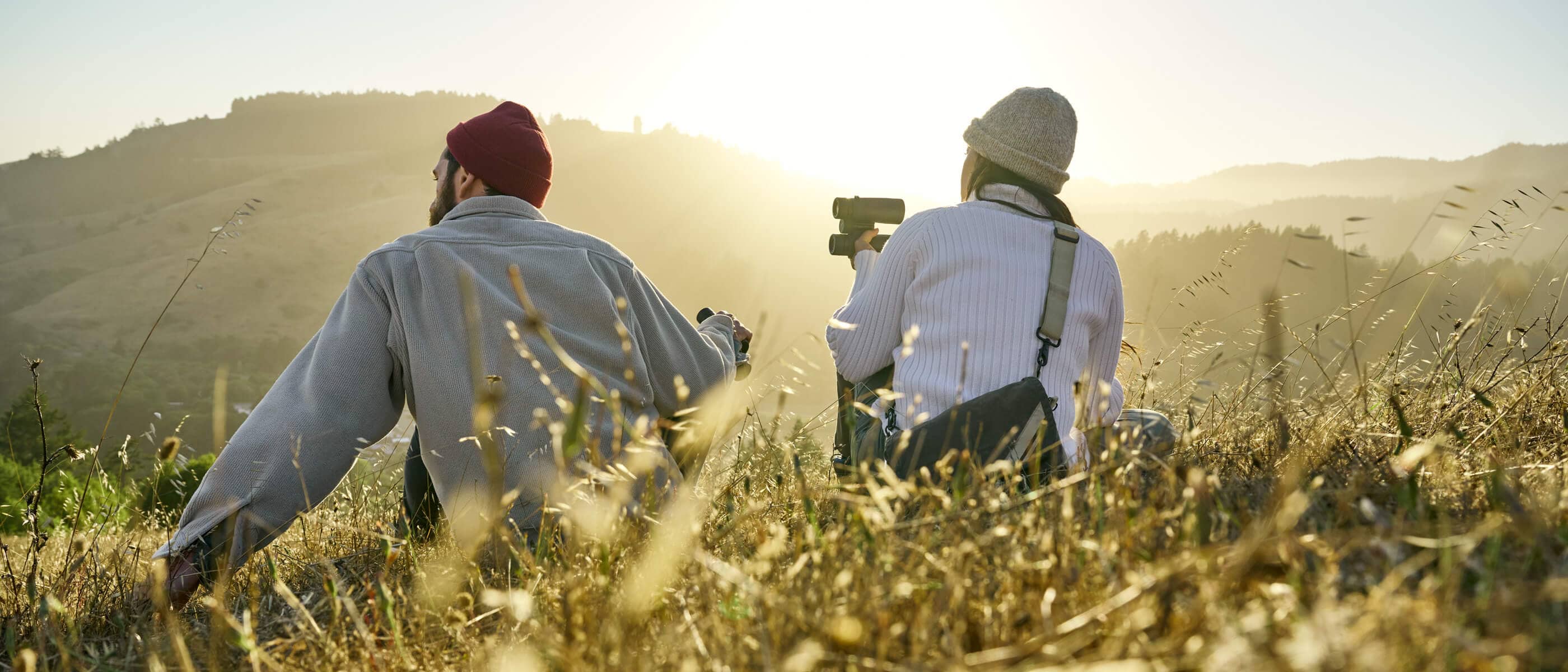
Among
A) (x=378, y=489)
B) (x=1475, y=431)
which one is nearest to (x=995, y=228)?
(x=1475, y=431)

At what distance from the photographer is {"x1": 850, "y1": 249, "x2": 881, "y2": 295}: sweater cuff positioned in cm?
301

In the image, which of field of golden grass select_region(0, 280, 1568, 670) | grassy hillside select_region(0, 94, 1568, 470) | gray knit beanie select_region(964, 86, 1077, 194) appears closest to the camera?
field of golden grass select_region(0, 280, 1568, 670)

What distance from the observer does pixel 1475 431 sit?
235 cm

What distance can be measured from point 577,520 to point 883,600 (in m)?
0.78

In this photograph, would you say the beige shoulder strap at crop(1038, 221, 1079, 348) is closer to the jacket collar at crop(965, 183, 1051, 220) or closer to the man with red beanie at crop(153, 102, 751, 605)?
the jacket collar at crop(965, 183, 1051, 220)

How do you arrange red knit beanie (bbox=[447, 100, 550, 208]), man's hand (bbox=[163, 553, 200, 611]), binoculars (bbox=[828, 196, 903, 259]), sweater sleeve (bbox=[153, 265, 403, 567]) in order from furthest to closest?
1. binoculars (bbox=[828, 196, 903, 259])
2. red knit beanie (bbox=[447, 100, 550, 208])
3. sweater sleeve (bbox=[153, 265, 403, 567])
4. man's hand (bbox=[163, 553, 200, 611])

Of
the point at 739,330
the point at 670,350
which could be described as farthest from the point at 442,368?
the point at 739,330

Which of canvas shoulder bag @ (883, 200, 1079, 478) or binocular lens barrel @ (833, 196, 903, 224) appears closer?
canvas shoulder bag @ (883, 200, 1079, 478)

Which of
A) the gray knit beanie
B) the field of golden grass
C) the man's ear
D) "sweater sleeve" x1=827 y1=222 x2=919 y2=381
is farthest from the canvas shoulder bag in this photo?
the man's ear

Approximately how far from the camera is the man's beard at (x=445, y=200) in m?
3.06

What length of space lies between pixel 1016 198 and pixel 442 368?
1.92 metres

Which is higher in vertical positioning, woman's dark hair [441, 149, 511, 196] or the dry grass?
woman's dark hair [441, 149, 511, 196]

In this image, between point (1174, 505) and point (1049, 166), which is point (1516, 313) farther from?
point (1174, 505)

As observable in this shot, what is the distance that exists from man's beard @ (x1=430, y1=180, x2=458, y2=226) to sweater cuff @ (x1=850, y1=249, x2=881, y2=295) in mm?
1486
